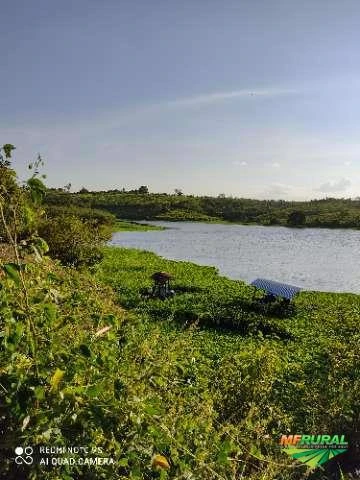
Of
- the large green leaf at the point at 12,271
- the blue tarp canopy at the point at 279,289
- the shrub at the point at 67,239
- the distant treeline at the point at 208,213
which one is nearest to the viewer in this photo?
the large green leaf at the point at 12,271

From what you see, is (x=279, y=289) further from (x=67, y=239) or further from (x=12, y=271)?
(x=12, y=271)

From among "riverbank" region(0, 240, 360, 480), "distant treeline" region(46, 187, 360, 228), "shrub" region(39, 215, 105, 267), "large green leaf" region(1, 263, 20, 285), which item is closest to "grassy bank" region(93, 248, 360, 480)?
"riverbank" region(0, 240, 360, 480)

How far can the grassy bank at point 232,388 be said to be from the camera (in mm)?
2971

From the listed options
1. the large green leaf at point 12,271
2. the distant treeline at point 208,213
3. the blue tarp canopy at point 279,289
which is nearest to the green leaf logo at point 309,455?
the large green leaf at point 12,271

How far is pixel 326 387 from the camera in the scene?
24.6ft

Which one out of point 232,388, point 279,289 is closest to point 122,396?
point 232,388

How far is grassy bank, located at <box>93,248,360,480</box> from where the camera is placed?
2.97 metres

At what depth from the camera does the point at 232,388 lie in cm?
662

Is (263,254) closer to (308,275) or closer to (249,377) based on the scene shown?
(308,275)

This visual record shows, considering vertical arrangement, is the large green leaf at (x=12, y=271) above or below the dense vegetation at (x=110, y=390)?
above

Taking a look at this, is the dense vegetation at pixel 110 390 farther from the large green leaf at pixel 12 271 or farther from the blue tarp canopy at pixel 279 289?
the blue tarp canopy at pixel 279 289

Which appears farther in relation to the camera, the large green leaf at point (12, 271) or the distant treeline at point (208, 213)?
the distant treeline at point (208, 213)

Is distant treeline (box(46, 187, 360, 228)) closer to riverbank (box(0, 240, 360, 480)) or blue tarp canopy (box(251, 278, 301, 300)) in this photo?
blue tarp canopy (box(251, 278, 301, 300))

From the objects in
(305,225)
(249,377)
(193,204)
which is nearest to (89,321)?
(249,377)
